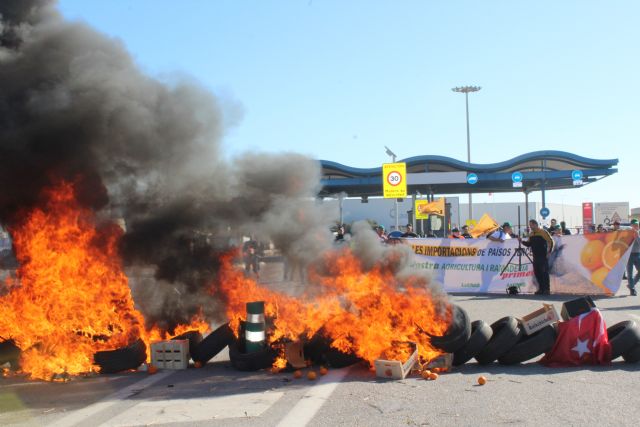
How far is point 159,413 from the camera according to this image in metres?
4.91

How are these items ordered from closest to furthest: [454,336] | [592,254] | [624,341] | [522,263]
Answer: [454,336] → [624,341] → [592,254] → [522,263]

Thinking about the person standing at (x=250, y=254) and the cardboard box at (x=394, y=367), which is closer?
the cardboard box at (x=394, y=367)

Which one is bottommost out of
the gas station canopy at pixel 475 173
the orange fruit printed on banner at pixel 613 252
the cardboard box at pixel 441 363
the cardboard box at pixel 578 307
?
the cardboard box at pixel 441 363

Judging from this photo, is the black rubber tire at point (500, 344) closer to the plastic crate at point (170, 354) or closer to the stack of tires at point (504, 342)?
the stack of tires at point (504, 342)

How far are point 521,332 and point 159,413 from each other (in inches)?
158

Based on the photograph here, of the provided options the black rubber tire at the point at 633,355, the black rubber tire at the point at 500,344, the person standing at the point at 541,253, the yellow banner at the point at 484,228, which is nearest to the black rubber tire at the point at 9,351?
the black rubber tire at the point at 500,344

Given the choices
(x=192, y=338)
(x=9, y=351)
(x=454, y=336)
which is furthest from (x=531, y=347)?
(x=9, y=351)

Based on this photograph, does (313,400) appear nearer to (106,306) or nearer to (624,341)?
(106,306)

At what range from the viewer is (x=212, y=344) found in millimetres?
6789

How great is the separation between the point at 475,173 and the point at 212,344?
3095cm

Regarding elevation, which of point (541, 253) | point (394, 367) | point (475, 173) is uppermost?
point (475, 173)

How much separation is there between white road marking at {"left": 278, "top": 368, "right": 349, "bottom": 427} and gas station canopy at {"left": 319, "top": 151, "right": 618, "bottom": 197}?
86.1 feet

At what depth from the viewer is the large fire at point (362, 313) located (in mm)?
6266

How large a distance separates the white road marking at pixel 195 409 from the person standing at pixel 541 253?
32.3 ft
